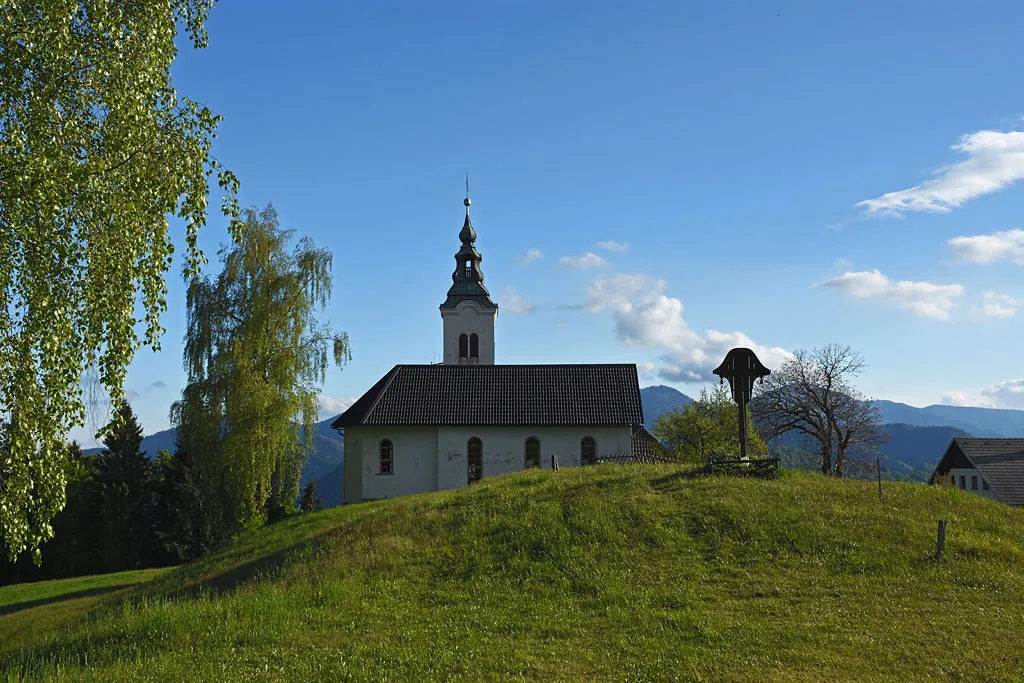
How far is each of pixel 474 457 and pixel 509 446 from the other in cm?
179

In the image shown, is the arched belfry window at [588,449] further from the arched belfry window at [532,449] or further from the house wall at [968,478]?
the house wall at [968,478]

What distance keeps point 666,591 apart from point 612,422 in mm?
23009

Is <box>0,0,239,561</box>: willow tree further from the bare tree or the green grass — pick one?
the bare tree

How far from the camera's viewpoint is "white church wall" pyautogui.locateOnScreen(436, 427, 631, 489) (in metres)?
37.4

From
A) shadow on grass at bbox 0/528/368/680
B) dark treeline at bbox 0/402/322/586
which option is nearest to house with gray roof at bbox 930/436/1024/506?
shadow on grass at bbox 0/528/368/680

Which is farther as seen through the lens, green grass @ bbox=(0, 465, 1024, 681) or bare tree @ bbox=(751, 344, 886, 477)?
bare tree @ bbox=(751, 344, 886, 477)

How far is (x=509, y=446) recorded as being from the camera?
124 feet

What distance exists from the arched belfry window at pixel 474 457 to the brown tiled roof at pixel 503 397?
1.02 metres

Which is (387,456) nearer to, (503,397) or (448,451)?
(448,451)

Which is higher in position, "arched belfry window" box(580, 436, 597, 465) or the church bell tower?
the church bell tower

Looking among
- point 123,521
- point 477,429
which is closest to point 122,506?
point 123,521

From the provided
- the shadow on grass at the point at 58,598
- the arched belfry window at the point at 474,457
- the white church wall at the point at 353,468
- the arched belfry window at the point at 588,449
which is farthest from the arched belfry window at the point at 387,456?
the shadow on grass at the point at 58,598

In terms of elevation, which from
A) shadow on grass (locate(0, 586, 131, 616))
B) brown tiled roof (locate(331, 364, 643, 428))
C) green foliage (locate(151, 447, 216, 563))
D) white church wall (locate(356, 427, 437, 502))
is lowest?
shadow on grass (locate(0, 586, 131, 616))

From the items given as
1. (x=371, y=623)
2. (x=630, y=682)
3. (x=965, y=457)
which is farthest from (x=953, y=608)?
(x=965, y=457)
